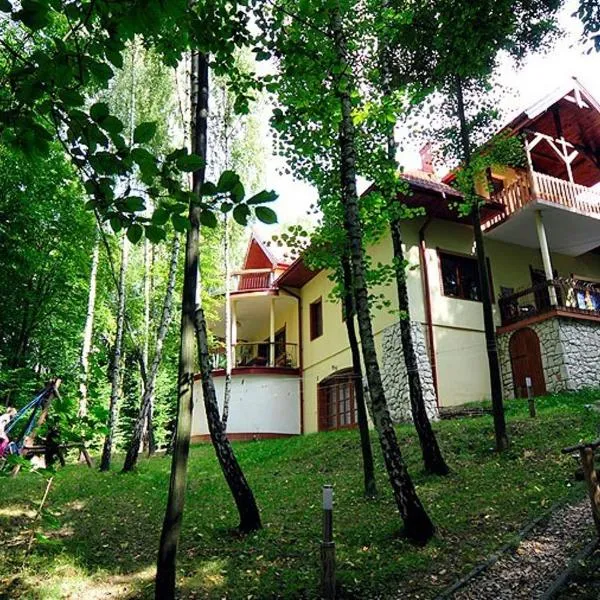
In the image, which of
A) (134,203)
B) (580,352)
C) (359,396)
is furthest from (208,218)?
(580,352)

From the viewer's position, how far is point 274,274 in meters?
18.6

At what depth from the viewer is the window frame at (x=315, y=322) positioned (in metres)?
16.9

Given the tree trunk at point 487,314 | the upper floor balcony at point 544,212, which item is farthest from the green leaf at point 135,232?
the upper floor balcony at point 544,212

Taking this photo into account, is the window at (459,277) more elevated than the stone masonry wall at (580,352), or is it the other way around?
the window at (459,277)

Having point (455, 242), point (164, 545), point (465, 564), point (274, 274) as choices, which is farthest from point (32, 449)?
point (274, 274)

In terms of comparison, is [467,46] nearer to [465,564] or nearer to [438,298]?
[465,564]

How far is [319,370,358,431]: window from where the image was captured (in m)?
14.8

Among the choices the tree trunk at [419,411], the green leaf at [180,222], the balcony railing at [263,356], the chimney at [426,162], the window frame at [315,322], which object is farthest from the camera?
the balcony railing at [263,356]

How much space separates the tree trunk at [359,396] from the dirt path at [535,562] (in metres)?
2.50

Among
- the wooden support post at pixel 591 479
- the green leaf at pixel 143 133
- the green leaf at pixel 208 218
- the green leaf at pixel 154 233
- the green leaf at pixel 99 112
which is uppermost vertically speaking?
the green leaf at pixel 99 112

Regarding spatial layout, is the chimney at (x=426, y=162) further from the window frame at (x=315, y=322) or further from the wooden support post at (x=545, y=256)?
the window frame at (x=315, y=322)

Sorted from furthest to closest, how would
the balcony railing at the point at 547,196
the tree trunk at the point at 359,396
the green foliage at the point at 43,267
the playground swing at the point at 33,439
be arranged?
the balcony railing at the point at 547,196
the green foliage at the point at 43,267
the tree trunk at the point at 359,396
the playground swing at the point at 33,439

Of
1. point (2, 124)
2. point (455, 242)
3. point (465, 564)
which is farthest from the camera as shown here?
point (455, 242)

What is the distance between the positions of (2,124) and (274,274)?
17.0 m
